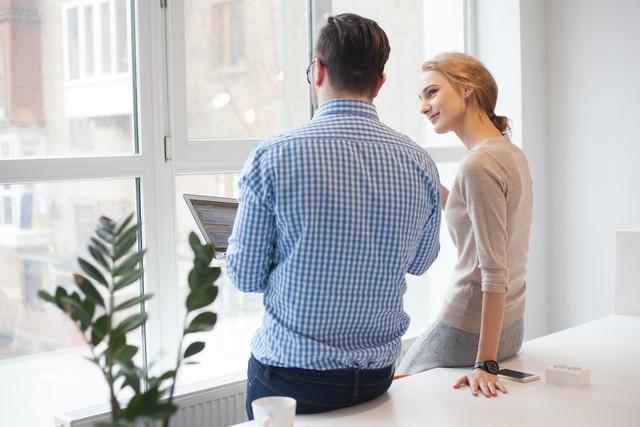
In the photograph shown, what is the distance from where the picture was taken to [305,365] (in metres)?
1.69

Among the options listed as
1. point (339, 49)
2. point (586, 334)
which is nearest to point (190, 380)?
point (586, 334)

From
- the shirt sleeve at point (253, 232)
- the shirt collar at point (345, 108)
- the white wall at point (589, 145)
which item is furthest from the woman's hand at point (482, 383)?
the white wall at point (589, 145)

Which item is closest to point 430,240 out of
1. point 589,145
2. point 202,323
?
point 202,323

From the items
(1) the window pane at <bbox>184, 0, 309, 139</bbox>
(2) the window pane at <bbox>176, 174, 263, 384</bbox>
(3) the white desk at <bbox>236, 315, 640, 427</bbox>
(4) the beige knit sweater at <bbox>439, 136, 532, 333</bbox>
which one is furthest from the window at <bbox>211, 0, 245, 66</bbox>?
(3) the white desk at <bbox>236, 315, 640, 427</bbox>

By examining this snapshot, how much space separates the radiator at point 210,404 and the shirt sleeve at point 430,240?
0.96 meters

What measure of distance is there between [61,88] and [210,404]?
1.10 m

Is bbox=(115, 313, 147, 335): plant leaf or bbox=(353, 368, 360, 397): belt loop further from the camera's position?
bbox=(353, 368, 360, 397): belt loop

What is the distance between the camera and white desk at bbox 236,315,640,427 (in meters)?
1.69

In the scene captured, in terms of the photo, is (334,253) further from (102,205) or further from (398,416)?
(102,205)

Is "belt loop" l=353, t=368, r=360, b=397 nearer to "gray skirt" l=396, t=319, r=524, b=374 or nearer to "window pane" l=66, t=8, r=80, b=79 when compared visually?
"gray skirt" l=396, t=319, r=524, b=374

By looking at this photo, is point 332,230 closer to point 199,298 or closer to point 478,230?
point 478,230

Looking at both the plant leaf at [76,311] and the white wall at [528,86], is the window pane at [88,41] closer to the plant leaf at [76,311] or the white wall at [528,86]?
the plant leaf at [76,311]

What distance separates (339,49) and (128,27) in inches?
49.3

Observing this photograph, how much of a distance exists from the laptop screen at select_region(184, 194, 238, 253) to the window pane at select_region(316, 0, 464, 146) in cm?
174
